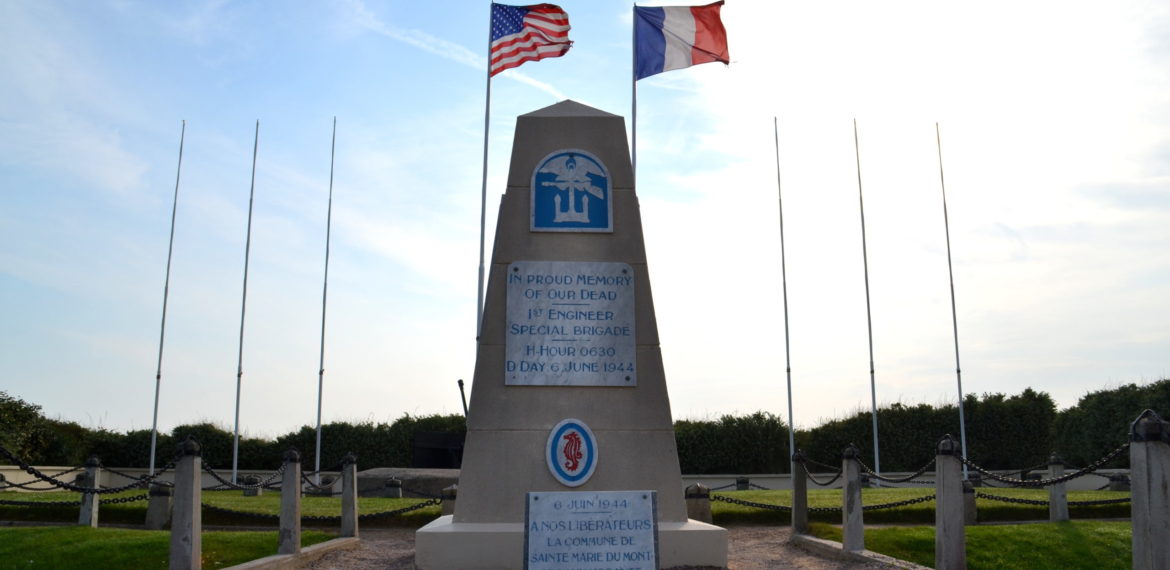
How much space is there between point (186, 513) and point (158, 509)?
6.50 m

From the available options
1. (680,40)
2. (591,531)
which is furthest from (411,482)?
(591,531)

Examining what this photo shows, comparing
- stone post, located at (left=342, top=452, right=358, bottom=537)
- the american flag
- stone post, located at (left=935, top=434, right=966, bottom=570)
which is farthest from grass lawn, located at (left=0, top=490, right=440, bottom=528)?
the american flag

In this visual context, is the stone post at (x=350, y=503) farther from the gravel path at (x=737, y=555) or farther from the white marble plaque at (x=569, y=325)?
the white marble plaque at (x=569, y=325)

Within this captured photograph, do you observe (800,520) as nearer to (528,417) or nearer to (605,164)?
(528,417)

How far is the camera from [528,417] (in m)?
9.02

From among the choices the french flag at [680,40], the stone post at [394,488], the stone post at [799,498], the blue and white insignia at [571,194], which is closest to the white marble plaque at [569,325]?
the blue and white insignia at [571,194]

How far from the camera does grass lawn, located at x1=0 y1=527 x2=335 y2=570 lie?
10.1 metres

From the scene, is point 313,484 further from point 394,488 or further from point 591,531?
point 591,531

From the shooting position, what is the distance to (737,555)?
34.3ft

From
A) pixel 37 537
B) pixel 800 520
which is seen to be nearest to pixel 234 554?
pixel 37 537

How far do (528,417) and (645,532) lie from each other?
112 inches

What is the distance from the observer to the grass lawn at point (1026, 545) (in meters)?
10.0

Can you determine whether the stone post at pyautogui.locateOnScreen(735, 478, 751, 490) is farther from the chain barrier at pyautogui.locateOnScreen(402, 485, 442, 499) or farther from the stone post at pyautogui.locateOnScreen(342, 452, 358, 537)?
the stone post at pyautogui.locateOnScreen(342, 452, 358, 537)

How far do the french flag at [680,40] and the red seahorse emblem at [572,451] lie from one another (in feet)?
28.2
